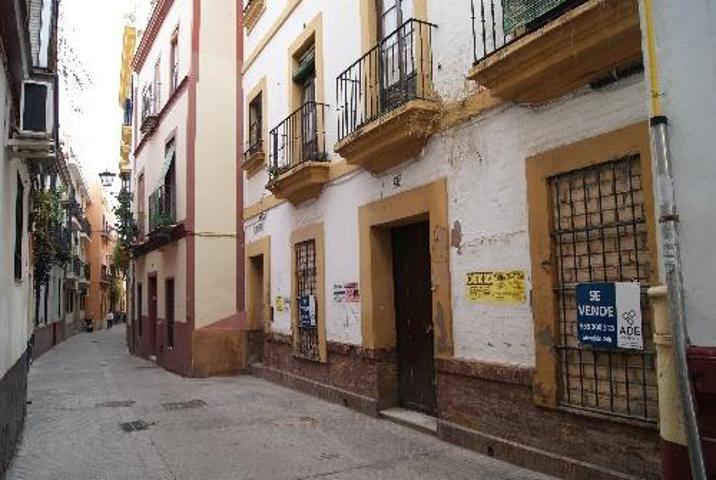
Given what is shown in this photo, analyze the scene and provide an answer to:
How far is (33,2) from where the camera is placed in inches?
254

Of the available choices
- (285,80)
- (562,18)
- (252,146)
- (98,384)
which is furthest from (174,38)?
(562,18)

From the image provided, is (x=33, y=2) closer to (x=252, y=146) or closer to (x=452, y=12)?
(x=452, y=12)

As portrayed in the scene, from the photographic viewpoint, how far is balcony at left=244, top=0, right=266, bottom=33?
1206 cm

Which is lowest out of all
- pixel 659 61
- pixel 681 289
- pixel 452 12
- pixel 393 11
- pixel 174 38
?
pixel 681 289

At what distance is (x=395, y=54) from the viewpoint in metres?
7.44

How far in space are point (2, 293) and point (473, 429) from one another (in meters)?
4.36

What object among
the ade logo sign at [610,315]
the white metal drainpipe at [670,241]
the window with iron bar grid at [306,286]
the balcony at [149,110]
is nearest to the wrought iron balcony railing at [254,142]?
the window with iron bar grid at [306,286]

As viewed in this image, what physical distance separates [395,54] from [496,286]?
10.7 ft

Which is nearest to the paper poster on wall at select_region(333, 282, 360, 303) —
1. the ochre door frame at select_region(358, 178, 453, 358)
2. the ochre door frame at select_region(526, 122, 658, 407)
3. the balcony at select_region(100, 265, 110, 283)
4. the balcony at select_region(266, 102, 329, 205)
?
the ochre door frame at select_region(358, 178, 453, 358)

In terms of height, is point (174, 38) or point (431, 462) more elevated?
point (174, 38)

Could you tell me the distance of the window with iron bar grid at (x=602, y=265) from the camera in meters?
4.41

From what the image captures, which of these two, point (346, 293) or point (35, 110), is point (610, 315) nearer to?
point (346, 293)

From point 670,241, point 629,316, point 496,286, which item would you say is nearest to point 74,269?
point 496,286

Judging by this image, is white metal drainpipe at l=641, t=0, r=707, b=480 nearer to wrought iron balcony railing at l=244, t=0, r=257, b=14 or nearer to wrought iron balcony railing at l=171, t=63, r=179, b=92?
wrought iron balcony railing at l=244, t=0, r=257, b=14
